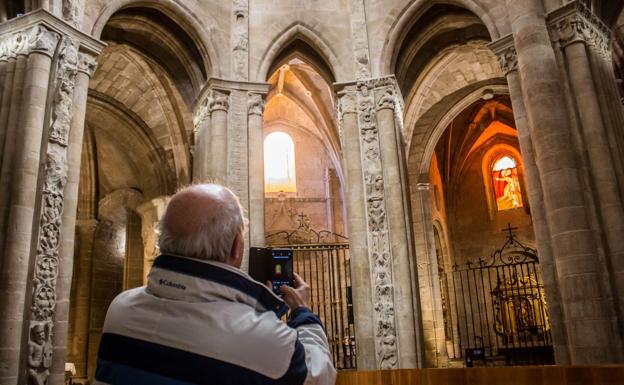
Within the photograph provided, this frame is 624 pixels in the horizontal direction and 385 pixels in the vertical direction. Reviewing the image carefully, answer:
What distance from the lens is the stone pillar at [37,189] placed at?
7.36 meters

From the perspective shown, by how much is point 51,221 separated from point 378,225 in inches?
224

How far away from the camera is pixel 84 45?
9.34 meters

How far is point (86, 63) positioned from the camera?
9.43m

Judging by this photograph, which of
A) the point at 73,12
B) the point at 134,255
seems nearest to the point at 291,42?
the point at 73,12

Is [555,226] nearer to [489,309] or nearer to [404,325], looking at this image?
[404,325]

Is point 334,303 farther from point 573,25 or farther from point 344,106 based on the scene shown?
point 573,25

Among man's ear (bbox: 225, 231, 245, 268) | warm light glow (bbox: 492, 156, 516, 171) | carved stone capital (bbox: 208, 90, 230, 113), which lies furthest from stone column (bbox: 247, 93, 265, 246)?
warm light glow (bbox: 492, 156, 516, 171)

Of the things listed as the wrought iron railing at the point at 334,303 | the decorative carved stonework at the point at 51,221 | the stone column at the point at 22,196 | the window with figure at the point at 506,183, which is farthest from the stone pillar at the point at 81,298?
the window with figure at the point at 506,183

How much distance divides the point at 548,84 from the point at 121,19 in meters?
8.44

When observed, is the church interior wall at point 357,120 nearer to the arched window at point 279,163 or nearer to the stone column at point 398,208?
the stone column at point 398,208

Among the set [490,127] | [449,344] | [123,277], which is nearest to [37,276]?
[123,277]

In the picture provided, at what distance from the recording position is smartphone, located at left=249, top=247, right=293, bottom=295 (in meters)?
2.40

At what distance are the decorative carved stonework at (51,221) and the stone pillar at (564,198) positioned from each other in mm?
7279

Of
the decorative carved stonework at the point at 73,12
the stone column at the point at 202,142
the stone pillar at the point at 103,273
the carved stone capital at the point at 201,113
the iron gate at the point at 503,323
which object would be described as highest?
the decorative carved stonework at the point at 73,12
